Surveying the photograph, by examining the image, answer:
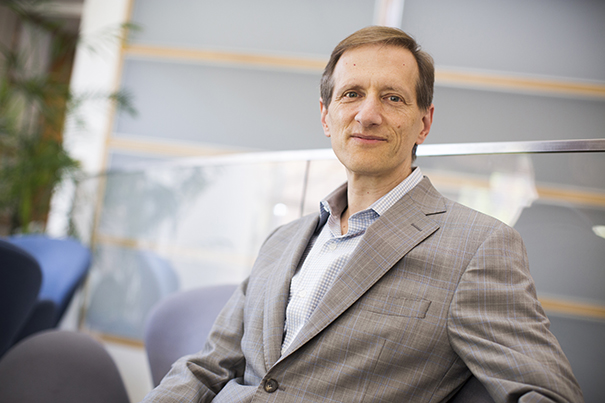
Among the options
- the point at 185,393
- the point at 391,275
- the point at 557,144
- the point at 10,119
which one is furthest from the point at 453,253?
the point at 10,119

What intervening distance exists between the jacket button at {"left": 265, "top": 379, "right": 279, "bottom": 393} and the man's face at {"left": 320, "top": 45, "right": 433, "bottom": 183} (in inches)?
20.5

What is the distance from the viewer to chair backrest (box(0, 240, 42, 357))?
1671 millimetres

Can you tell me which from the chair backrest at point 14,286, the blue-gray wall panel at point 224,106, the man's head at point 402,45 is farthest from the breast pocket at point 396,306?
the blue-gray wall panel at point 224,106

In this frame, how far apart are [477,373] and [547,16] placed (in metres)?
3.42

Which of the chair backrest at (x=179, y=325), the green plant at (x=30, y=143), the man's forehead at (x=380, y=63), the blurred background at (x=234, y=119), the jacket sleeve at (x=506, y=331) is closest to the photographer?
the jacket sleeve at (x=506, y=331)

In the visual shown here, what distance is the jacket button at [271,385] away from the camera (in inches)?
38.8

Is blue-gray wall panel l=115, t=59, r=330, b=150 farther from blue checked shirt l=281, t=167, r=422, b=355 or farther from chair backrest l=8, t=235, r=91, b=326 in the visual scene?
blue checked shirt l=281, t=167, r=422, b=355

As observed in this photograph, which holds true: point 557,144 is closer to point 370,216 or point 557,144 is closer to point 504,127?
point 370,216

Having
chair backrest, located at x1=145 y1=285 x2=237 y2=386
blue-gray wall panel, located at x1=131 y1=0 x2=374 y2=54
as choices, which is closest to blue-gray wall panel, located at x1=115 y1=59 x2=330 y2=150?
blue-gray wall panel, located at x1=131 y1=0 x2=374 y2=54

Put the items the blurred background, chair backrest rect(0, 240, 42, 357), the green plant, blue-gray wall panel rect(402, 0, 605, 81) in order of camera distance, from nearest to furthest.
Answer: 1. chair backrest rect(0, 240, 42, 357)
2. the blurred background
3. blue-gray wall panel rect(402, 0, 605, 81)
4. the green plant

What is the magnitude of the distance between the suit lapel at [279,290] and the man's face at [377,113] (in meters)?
0.21

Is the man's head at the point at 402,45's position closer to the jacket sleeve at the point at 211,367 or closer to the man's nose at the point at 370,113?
the man's nose at the point at 370,113

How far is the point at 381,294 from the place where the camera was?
0.98 m

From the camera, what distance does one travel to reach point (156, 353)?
5.08 feet
